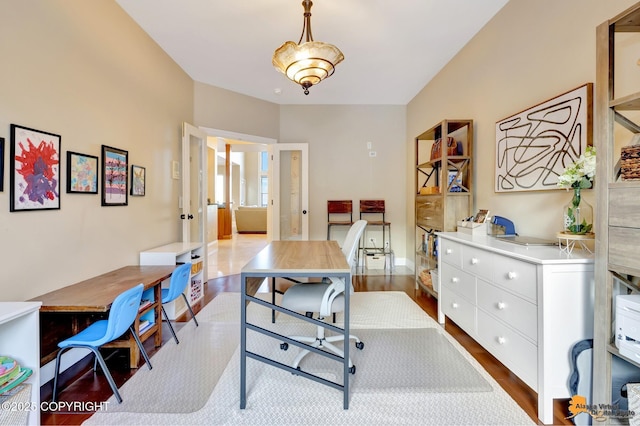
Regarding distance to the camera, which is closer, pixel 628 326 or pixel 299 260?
pixel 628 326

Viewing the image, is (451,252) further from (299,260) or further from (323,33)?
(323,33)

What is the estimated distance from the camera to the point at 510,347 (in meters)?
1.76

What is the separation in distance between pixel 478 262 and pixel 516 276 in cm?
40

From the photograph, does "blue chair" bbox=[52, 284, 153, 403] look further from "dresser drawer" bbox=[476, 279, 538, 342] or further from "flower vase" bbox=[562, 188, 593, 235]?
"flower vase" bbox=[562, 188, 593, 235]

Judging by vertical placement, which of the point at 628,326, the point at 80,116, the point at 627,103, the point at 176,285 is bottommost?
the point at 176,285

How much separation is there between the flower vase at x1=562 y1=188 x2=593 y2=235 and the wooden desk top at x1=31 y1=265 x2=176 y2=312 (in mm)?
2733

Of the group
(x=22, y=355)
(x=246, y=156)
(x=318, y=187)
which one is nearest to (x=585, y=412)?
(x=22, y=355)

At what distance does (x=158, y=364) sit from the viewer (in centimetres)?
208

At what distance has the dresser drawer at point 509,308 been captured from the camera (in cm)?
158

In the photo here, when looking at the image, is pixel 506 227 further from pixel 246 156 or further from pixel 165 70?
pixel 246 156

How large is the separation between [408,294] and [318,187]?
2445 millimetres

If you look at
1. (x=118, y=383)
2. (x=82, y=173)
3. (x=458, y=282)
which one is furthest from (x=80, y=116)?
(x=458, y=282)

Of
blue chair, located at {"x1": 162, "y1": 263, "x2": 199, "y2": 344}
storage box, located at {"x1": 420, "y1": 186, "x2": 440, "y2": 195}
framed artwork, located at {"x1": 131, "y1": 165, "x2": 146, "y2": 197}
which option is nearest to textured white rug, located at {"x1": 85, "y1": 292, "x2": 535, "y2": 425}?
blue chair, located at {"x1": 162, "y1": 263, "x2": 199, "y2": 344}

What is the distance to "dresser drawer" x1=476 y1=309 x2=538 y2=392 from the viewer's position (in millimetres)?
1590
